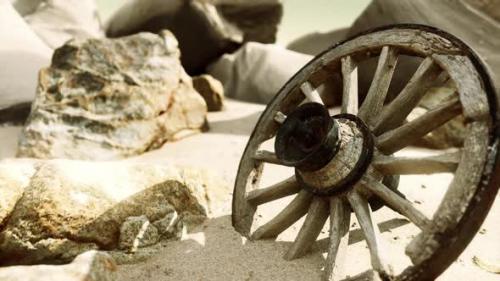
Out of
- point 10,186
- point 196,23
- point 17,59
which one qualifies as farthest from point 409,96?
point 196,23

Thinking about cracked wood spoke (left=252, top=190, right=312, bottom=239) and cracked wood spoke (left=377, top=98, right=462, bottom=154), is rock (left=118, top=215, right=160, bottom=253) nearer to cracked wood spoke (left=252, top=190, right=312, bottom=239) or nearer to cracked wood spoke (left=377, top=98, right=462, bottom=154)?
cracked wood spoke (left=252, top=190, right=312, bottom=239)

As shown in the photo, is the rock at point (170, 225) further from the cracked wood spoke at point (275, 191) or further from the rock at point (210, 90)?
the rock at point (210, 90)

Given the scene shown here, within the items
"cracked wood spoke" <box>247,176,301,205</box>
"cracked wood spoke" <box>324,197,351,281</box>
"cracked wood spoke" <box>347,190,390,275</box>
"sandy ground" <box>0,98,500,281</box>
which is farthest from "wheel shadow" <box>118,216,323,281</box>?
"cracked wood spoke" <box>347,190,390,275</box>

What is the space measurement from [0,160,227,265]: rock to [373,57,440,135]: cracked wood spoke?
125 cm

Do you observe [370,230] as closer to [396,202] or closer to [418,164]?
[396,202]

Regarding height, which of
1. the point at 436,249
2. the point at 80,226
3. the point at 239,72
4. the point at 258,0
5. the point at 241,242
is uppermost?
the point at 436,249

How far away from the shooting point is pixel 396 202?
181 cm

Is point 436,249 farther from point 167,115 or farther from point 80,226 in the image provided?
point 167,115

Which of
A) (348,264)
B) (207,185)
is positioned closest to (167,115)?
(207,185)

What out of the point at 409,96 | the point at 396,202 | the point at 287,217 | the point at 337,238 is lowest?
the point at 287,217

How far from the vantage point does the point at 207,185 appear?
2.96m

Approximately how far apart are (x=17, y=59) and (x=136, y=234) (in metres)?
3.83

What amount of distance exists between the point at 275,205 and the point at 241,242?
0.53 m

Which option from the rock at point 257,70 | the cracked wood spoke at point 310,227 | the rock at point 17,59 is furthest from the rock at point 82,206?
the rock at point 257,70
